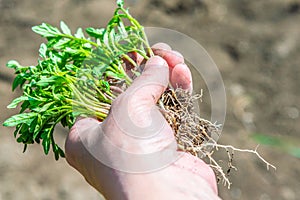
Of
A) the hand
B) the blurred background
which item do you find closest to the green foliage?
the hand

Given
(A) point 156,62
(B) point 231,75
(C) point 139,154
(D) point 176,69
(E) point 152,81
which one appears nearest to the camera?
(C) point 139,154

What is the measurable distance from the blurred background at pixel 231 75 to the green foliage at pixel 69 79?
1.20m

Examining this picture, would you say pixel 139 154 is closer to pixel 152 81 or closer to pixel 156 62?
pixel 152 81

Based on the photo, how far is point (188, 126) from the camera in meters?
2.11

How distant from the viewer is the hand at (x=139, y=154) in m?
1.68

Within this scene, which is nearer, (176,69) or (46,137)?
(46,137)

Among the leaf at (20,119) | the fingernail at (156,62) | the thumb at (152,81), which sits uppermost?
the fingernail at (156,62)

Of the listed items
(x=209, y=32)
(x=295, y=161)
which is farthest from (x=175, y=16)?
(x=295, y=161)

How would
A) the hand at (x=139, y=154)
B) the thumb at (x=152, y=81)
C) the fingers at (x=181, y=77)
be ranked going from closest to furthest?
the hand at (x=139, y=154) → the thumb at (x=152, y=81) → the fingers at (x=181, y=77)

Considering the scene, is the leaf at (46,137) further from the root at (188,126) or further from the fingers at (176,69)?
the fingers at (176,69)

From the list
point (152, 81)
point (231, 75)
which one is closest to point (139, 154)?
point (152, 81)

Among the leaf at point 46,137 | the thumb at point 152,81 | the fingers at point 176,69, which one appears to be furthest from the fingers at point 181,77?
the leaf at point 46,137

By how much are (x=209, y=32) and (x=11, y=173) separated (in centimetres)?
174

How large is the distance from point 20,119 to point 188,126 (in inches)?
25.3
